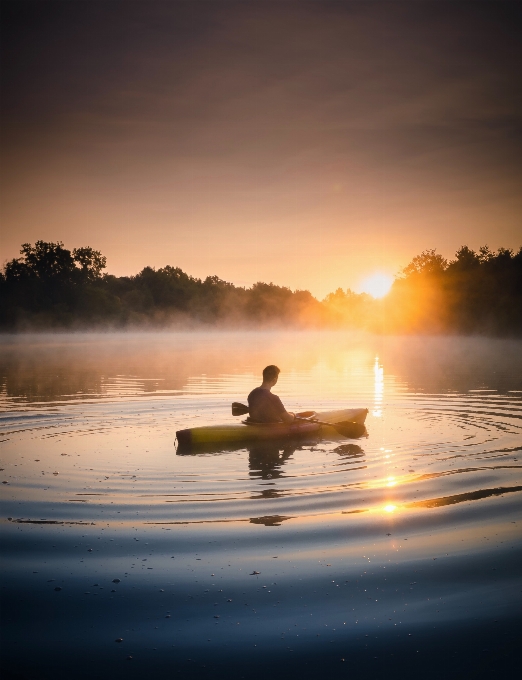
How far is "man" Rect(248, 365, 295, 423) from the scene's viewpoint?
11.6m

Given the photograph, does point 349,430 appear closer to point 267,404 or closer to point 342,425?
point 342,425

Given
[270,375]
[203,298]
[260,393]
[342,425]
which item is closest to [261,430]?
[260,393]

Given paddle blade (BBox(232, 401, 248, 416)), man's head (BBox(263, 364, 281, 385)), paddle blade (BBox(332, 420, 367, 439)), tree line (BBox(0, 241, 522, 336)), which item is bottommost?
paddle blade (BBox(332, 420, 367, 439))

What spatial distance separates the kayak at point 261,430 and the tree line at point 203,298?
5914 cm

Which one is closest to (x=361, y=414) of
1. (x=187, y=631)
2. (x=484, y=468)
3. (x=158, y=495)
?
(x=484, y=468)

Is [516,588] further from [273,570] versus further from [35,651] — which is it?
[35,651]

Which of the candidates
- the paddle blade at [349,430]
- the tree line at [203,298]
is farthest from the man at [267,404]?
the tree line at [203,298]

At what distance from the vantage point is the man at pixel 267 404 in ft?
38.0

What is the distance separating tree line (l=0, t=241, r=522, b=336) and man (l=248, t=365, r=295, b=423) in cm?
6019

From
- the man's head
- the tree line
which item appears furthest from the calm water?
the tree line

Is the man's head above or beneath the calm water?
above

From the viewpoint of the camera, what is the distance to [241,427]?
11305 millimetres

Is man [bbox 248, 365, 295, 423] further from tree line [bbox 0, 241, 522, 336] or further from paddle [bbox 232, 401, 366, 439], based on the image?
tree line [bbox 0, 241, 522, 336]

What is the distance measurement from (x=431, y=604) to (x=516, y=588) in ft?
2.65
